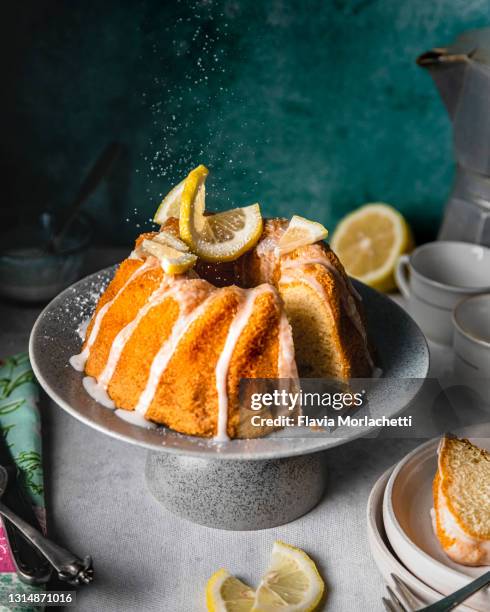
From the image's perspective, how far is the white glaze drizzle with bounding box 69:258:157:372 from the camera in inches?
49.1

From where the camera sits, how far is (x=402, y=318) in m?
1.43

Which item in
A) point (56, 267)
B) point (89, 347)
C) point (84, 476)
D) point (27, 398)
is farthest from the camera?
point (56, 267)

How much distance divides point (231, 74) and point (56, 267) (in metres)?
0.67

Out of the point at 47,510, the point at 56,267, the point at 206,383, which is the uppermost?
the point at 206,383

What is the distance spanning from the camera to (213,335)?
1.14m

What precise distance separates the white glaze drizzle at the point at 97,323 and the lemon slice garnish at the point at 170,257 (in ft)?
0.14

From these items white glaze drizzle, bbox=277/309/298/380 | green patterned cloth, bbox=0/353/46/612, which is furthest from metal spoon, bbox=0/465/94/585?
white glaze drizzle, bbox=277/309/298/380

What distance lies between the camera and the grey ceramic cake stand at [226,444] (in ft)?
3.68

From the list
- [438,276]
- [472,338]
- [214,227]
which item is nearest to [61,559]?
[214,227]

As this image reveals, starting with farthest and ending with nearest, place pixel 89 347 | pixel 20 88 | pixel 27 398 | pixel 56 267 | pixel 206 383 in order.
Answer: pixel 20 88, pixel 56 267, pixel 27 398, pixel 89 347, pixel 206 383

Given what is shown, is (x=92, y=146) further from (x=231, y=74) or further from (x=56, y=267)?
(x=231, y=74)

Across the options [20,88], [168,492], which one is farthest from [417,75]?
[168,492]

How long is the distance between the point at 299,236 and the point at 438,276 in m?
0.72

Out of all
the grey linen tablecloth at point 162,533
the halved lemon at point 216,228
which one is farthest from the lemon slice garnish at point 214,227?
the grey linen tablecloth at point 162,533
